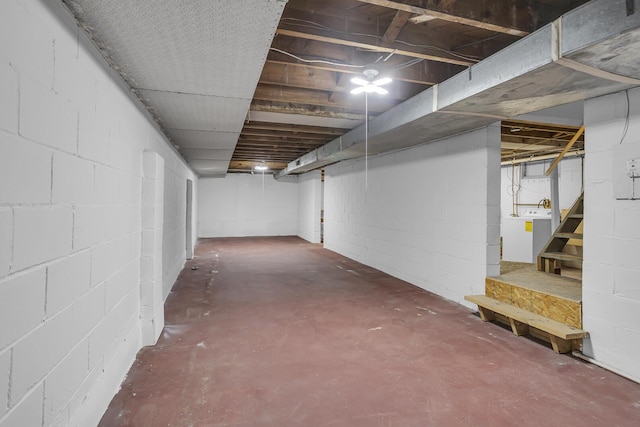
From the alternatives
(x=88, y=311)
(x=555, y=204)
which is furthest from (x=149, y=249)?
(x=555, y=204)

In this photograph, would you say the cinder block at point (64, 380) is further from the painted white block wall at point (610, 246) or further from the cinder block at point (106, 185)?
the painted white block wall at point (610, 246)

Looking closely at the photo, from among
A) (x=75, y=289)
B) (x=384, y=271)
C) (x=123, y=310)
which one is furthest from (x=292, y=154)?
(x=75, y=289)

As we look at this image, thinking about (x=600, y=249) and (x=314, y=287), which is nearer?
(x=600, y=249)

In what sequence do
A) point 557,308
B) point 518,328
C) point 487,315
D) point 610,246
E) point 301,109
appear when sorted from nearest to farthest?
point 610,246 → point 557,308 → point 518,328 → point 487,315 → point 301,109

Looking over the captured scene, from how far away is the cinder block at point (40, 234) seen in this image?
3.53 feet

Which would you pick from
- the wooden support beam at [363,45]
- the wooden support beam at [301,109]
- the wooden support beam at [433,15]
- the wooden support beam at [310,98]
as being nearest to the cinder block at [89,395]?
the wooden support beam at [363,45]

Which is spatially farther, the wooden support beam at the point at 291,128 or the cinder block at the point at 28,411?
the wooden support beam at the point at 291,128

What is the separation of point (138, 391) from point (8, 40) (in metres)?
1.94

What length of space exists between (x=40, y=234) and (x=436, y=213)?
4009 millimetres

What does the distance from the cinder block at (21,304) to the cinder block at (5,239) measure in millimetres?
41

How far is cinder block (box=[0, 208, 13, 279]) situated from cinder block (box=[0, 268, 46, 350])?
0.13ft

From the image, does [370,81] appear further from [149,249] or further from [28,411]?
[28,411]

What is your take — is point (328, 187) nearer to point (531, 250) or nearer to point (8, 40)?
point (531, 250)

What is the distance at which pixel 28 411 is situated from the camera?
44.2 inches
